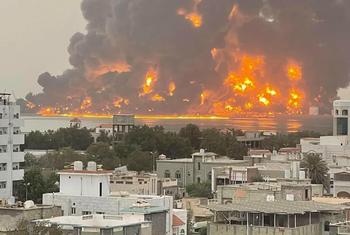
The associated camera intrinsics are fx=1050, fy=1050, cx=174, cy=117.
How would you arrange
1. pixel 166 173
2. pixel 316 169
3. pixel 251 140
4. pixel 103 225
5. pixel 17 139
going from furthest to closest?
1. pixel 251 140
2. pixel 166 173
3. pixel 17 139
4. pixel 316 169
5. pixel 103 225

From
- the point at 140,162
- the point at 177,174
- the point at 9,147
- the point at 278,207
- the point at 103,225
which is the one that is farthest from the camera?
the point at 140,162

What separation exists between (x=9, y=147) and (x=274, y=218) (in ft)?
83.2

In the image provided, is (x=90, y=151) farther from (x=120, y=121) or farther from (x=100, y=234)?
(x=100, y=234)

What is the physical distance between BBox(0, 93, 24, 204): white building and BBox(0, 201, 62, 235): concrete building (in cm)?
1851

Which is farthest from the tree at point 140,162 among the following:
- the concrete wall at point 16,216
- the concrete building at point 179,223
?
the concrete wall at point 16,216

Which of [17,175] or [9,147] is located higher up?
[9,147]

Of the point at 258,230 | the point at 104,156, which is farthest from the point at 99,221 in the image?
the point at 104,156

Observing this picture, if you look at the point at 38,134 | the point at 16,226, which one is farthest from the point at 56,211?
the point at 38,134

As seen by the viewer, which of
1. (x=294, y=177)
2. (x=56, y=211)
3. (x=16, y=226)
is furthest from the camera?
(x=294, y=177)

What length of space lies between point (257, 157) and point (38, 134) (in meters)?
40.1

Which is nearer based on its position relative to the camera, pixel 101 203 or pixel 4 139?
pixel 101 203

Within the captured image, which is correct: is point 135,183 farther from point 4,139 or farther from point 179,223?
point 179,223

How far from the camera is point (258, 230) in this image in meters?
22.6

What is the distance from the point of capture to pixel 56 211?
2678 centimetres
